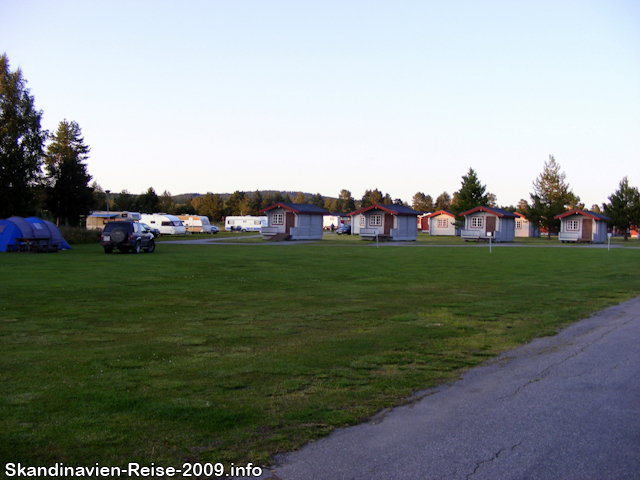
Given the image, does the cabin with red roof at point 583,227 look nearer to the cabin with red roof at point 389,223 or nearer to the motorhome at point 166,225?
the cabin with red roof at point 389,223

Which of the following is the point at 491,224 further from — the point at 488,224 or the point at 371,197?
the point at 371,197

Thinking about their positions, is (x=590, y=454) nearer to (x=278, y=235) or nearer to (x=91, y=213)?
(x=278, y=235)

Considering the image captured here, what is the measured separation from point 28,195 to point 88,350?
4626 centimetres

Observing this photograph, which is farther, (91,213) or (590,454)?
(91,213)

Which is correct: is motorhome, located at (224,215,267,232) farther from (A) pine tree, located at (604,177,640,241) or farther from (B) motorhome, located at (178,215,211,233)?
(A) pine tree, located at (604,177,640,241)

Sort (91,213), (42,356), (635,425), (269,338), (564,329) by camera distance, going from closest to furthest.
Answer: (635,425) < (42,356) < (269,338) < (564,329) < (91,213)

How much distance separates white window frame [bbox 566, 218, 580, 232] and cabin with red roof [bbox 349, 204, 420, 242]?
1691cm

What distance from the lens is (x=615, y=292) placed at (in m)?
15.4

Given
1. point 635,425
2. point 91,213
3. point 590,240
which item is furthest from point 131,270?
point 91,213

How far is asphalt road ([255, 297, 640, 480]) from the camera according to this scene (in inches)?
157

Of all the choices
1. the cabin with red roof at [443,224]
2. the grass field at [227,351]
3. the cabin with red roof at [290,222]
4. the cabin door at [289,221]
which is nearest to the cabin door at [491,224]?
the cabin with red roof at [290,222]

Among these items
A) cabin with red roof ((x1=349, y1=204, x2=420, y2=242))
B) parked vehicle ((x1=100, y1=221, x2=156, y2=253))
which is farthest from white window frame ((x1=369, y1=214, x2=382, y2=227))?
parked vehicle ((x1=100, y1=221, x2=156, y2=253))

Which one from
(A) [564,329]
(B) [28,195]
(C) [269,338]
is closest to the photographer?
(C) [269,338]

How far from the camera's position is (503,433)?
15.5 feet
